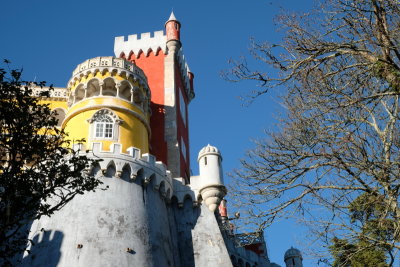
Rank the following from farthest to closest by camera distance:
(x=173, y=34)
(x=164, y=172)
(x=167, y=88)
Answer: (x=173, y=34) → (x=167, y=88) → (x=164, y=172)

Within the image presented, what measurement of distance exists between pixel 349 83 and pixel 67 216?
1275cm

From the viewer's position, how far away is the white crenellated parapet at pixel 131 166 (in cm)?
2084

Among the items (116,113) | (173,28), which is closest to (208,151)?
(116,113)

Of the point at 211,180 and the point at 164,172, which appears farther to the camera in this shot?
the point at 211,180

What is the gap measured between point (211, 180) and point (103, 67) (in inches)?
325

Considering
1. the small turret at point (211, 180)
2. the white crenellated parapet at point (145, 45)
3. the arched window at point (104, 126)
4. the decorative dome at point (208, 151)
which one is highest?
the white crenellated parapet at point (145, 45)

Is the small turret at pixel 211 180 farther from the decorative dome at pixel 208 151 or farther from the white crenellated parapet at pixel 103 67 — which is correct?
the white crenellated parapet at pixel 103 67

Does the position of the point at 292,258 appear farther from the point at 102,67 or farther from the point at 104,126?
the point at 102,67

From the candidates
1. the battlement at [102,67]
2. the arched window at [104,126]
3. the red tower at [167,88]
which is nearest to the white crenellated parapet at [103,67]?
the battlement at [102,67]

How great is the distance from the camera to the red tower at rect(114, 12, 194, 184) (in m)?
27.8

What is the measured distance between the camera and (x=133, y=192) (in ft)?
68.6

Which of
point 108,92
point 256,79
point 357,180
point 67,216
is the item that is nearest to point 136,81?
point 108,92

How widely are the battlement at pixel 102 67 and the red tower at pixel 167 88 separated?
395cm

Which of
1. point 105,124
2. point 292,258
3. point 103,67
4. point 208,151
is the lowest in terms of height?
point 292,258
